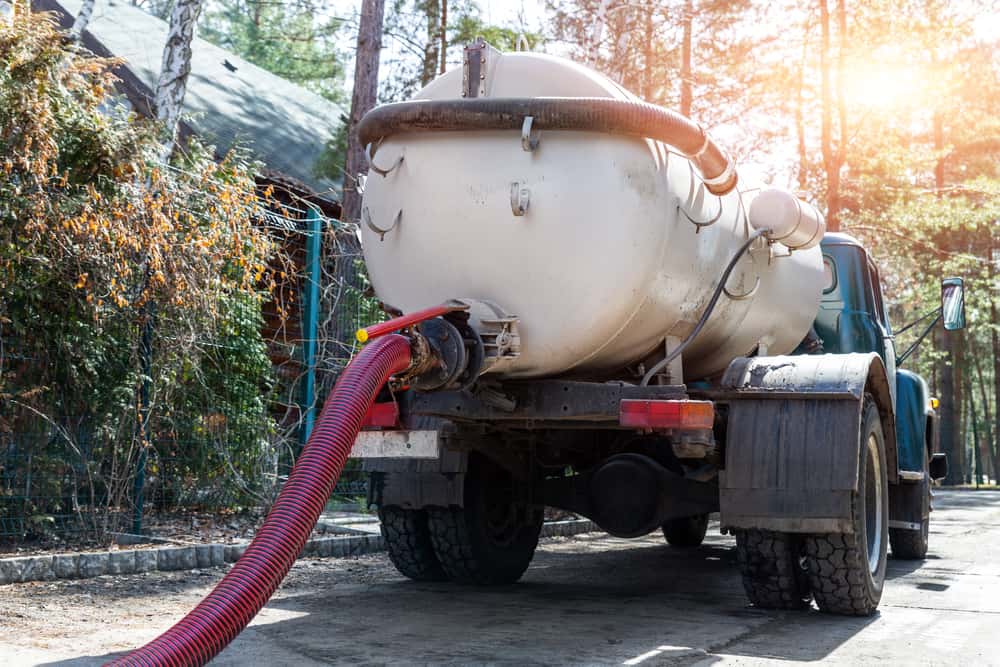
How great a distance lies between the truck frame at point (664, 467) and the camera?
5.74 m

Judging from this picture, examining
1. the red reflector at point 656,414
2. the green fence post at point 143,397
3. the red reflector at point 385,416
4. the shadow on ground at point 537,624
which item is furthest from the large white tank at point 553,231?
the green fence post at point 143,397

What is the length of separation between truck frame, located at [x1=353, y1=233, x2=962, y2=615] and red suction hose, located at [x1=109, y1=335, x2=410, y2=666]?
0.91 meters

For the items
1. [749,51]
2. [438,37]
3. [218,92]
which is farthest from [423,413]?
[749,51]

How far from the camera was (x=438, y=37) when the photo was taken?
21.7m

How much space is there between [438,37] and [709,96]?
5602mm

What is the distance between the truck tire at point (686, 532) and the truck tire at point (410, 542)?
3.52 metres

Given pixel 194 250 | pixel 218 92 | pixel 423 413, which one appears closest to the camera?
pixel 423 413

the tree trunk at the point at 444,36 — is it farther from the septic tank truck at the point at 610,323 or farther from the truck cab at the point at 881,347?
the septic tank truck at the point at 610,323

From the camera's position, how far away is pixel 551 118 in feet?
17.8

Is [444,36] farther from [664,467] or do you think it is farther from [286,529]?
[286,529]

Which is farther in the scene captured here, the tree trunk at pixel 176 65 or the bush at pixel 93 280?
the tree trunk at pixel 176 65

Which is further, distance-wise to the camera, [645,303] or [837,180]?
[837,180]

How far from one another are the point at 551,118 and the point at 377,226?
120cm

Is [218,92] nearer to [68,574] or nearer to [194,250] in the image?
[194,250]
